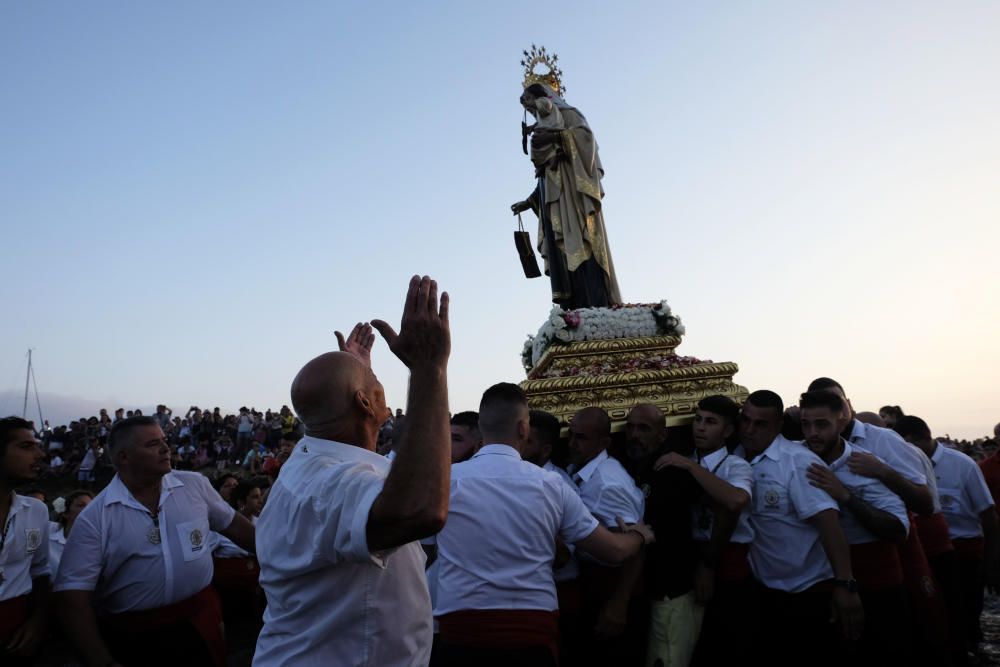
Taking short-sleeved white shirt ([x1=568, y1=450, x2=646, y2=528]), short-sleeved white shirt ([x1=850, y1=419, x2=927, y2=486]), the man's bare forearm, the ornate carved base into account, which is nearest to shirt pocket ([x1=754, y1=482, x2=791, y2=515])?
short-sleeved white shirt ([x1=568, y1=450, x2=646, y2=528])

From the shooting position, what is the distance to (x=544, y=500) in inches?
132

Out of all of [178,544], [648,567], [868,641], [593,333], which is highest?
[593,333]

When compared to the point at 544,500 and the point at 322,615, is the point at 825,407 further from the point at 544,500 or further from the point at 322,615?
the point at 322,615

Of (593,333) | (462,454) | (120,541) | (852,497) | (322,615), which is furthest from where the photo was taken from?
(593,333)

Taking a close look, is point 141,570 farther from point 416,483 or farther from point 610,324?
point 610,324

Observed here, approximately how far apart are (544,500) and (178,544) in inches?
79.4

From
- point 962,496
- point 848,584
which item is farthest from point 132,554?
point 962,496

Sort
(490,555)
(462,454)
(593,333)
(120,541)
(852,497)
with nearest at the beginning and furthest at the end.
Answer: (490,555), (120,541), (852,497), (462,454), (593,333)

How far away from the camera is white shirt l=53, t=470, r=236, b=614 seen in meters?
3.64

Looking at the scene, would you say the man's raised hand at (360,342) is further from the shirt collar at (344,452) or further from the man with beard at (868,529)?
the man with beard at (868,529)

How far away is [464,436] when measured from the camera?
5137 mm

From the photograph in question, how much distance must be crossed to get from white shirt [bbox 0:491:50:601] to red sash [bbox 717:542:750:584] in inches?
151

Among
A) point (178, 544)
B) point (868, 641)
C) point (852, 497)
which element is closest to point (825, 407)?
point (852, 497)

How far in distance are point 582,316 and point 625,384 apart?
1022 mm
